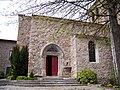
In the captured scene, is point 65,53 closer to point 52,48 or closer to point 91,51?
point 52,48

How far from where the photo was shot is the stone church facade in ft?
53.9

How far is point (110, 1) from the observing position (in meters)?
6.26

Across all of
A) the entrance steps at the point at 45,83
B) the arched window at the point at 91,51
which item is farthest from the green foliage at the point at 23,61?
the arched window at the point at 91,51

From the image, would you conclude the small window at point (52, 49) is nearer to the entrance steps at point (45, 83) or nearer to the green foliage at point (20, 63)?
the green foliage at point (20, 63)

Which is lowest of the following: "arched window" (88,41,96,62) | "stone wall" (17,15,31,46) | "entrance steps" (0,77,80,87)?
"entrance steps" (0,77,80,87)

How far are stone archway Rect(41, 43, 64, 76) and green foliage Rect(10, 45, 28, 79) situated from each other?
2.23 m

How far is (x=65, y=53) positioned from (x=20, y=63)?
5.09 meters

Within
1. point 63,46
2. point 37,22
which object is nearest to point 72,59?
point 63,46

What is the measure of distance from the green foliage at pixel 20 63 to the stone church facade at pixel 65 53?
1206mm

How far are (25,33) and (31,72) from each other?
5.78 metres

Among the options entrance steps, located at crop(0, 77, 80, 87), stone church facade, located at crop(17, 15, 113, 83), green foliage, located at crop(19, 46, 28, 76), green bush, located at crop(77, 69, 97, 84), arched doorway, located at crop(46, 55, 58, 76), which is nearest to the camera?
entrance steps, located at crop(0, 77, 80, 87)

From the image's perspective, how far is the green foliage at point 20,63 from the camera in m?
17.1

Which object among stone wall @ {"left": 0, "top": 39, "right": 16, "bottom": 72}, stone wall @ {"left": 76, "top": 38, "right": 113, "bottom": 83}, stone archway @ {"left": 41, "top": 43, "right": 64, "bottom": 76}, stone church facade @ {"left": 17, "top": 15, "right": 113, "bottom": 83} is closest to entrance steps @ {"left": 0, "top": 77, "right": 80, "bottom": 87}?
stone church facade @ {"left": 17, "top": 15, "right": 113, "bottom": 83}

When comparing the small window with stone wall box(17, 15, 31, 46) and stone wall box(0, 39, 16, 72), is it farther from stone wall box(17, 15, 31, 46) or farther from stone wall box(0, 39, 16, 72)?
stone wall box(0, 39, 16, 72)
